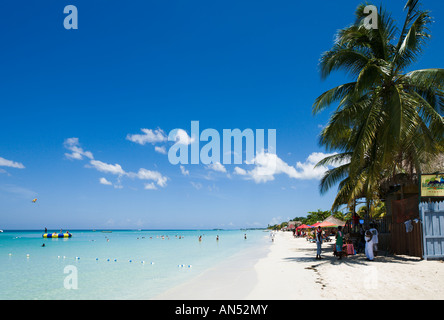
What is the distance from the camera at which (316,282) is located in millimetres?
8852

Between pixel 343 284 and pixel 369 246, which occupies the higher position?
pixel 369 246

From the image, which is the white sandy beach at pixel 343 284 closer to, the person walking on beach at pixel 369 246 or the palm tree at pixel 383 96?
the person walking on beach at pixel 369 246

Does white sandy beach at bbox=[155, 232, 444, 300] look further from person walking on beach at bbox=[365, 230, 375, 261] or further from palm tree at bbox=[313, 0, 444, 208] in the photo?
palm tree at bbox=[313, 0, 444, 208]

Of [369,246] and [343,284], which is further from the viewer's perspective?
[369,246]

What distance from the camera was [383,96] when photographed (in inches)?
534

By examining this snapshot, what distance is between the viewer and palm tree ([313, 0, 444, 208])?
12180 mm

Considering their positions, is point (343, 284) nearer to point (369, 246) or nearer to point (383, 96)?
point (369, 246)

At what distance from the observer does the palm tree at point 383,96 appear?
12.2 metres

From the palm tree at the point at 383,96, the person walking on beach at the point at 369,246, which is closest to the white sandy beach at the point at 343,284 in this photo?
the person walking on beach at the point at 369,246

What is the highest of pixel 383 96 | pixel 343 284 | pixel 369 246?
pixel 383 96

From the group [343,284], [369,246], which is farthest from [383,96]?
[343,284]

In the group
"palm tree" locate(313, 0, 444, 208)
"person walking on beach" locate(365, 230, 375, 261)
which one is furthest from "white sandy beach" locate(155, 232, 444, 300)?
"palm tree" locate(313, 0, 444, 208)
